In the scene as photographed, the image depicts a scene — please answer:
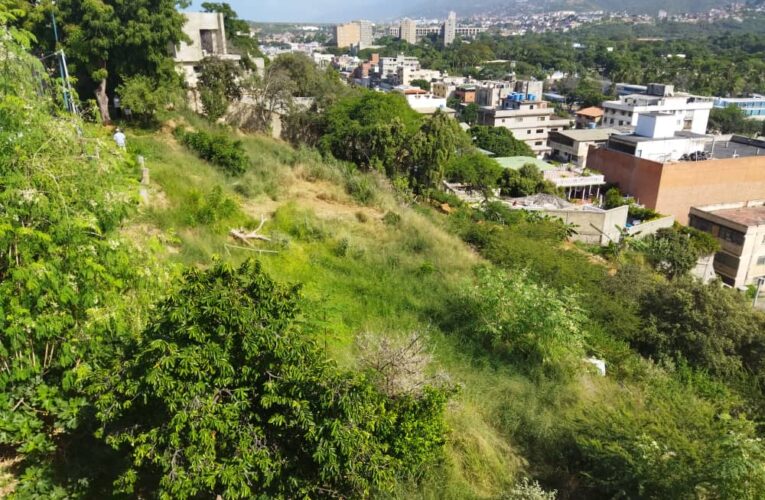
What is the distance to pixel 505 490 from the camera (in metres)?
6.09

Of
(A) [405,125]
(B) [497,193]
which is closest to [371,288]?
(A) [405,125]

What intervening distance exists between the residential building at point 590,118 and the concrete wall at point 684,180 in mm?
24033

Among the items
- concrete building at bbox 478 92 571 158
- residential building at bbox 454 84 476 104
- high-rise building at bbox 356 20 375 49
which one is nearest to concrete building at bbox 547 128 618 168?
concrete building at bbox 478 92 571 158

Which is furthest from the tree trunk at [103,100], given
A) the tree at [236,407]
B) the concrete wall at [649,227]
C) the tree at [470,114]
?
the tree at [470,114]

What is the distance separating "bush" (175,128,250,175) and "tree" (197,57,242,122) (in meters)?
4.11

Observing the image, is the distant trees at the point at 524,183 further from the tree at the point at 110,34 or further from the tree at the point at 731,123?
the tree at the point at 731,123

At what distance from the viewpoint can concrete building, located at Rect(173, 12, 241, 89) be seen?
2150 centimetres

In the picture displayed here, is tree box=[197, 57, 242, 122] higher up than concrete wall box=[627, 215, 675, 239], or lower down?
higher up

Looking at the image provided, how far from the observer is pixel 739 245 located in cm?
2683

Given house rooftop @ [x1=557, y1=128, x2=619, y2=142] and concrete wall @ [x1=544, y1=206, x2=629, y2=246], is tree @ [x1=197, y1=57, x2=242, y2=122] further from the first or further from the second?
house rooftop @ [x1=557, y1=128, x2=619, y2=142]

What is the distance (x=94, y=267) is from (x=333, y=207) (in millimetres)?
11032

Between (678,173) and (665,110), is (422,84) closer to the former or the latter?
(665,110)

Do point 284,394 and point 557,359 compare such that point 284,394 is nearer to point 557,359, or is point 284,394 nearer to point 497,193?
point 557,359

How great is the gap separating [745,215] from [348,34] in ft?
581
